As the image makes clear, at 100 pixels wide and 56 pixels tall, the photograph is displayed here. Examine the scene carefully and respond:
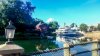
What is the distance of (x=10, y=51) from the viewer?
13.3 ft

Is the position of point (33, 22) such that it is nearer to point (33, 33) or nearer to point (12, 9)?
point (33, 33)

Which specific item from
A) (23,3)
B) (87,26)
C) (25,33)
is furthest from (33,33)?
(87,26)

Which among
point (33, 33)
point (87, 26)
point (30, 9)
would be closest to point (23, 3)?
point (30, 9)

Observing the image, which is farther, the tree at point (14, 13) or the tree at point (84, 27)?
the tree at point (84, 27)

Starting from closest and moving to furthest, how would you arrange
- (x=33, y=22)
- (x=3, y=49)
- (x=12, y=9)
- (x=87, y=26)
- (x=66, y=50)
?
(x=3, y=49), (x=66, y=50), (x=12, y=9), (x=33, y=22), (x=87, y=26)

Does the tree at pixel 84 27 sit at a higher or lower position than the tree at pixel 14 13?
Answer: lower

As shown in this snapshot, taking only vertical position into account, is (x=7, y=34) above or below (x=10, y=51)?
above

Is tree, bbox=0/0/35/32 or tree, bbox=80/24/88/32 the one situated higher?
tree, bbox=0/0/35/32

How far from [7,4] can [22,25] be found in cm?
617

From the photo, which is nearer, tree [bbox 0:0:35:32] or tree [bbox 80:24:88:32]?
tree [bbox 0:0:35:32]

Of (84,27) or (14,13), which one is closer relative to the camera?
(14,13)

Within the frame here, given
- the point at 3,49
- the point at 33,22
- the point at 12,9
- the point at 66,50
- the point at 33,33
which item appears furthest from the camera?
the point at 33,22

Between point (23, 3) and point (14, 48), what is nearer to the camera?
point (14, 48)

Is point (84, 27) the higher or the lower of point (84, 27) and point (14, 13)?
the lower
